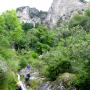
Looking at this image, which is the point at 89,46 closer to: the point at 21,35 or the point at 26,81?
the point at 26,81

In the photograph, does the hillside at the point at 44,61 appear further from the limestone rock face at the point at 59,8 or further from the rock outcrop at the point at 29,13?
the rock outcrop at the point at 29,13

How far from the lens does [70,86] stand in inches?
1016

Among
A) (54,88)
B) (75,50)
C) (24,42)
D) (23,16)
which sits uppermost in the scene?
(75,50)

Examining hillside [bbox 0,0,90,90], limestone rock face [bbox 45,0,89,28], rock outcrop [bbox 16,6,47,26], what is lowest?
rock outcrop [bbox 16,6,47,26]

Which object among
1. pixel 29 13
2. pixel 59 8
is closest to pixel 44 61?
pixel 59 8

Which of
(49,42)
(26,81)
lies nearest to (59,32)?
(49,42)

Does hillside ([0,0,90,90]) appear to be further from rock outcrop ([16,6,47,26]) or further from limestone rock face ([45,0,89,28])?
rock outcrop ([16,6,47,26])

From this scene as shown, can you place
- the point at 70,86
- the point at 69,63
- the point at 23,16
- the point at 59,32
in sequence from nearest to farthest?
1. the point at 70,86
2. the point at 69,63
3. the point at 59,32
4. the point at 23,16

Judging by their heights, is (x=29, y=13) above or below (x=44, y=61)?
below

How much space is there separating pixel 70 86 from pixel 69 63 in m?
2.43

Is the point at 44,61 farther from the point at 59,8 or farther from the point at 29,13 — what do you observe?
the point at 29,13

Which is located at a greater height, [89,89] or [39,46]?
[89,89]

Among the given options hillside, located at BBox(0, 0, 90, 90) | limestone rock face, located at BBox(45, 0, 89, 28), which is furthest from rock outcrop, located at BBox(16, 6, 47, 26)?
hillside, located at BBox(0, 0, 90, 90)

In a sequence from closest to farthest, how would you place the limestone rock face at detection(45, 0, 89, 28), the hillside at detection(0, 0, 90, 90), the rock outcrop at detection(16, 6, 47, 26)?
1. the hillside at detection(0, 0, 90, 90)
2. the limestone rock face at detection(45, 0, 89, 28)
3. the rock outcrop at detection(16, 6, 47, 26)
